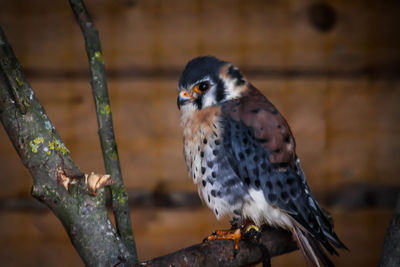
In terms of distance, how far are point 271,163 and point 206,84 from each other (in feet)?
1.12

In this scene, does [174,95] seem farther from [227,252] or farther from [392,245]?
[392,245]

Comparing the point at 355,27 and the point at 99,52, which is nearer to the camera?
the point at 99,52

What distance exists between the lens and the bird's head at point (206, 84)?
5.06ft

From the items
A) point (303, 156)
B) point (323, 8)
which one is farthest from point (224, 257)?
point (323, 8)

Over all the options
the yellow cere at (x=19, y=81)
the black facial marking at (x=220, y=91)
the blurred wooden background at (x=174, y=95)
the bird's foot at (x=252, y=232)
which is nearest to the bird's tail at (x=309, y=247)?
the bird's foot at (x=252, y=232)

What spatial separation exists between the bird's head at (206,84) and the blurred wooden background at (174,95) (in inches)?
18.0

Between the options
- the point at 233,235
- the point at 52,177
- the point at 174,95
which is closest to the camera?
the point at 52,177

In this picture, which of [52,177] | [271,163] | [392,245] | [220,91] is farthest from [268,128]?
[52,177]

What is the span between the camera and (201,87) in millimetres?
1557

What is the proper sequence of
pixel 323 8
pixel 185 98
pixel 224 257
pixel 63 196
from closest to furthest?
pixel 63 196
pixel 224 257
pixel 185 98
pixel 323 8

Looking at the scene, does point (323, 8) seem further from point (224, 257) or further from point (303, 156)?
point (224, 257)

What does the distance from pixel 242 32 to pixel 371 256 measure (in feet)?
3.69

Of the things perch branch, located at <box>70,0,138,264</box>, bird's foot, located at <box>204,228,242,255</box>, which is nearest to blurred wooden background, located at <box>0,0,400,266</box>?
bird's foot, located at <box>204,228,242,255</box>

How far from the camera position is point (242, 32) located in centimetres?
202
